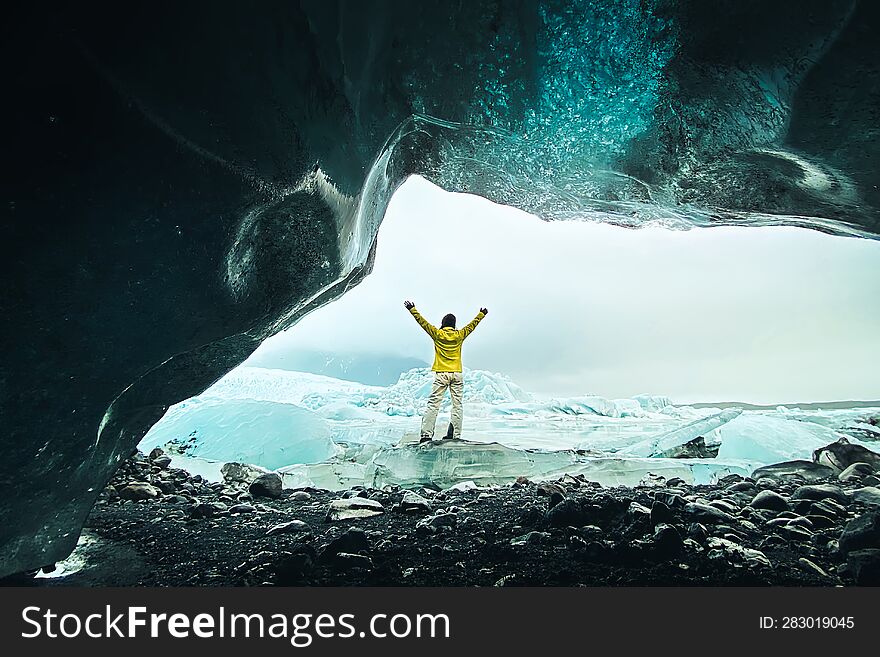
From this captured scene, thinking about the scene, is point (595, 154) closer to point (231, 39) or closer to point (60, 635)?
point (231, 39)

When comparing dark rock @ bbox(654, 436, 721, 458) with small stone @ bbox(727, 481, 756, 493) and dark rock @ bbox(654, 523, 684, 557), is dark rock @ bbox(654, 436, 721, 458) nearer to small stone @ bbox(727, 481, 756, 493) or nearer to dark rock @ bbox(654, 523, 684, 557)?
small stone @ bbox(727, 481, 756, 493)

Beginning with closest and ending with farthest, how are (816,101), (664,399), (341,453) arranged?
(816,101) → (341,453) → (664,399)

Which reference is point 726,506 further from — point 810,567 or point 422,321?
point 422,321

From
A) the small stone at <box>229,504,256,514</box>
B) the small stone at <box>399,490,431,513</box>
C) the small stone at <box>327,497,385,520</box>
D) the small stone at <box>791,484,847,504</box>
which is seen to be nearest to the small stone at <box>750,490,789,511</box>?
the small stone at <box>791,484,847,504</box>

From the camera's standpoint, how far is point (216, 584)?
227 centimetres

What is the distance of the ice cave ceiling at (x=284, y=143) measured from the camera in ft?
5.31

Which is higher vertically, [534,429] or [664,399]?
[664,399]

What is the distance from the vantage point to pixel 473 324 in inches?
243

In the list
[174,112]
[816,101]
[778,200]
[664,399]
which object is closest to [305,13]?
[174,112]

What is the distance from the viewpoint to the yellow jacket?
6148 mm

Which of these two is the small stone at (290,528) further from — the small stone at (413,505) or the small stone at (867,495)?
the small stone at (867,495)

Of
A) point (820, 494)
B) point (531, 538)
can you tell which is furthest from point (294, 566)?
point (820, 494)

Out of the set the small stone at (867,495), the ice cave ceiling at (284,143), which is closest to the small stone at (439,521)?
the ice cave ceiling at (284,143)

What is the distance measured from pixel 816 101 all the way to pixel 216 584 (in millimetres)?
3618
